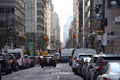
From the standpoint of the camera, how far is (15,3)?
100 meters

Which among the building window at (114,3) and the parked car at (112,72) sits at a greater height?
the building window at (114,3)

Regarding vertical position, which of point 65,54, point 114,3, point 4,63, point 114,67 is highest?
point 114,3

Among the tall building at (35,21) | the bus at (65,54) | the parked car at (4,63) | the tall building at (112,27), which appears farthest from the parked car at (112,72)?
the tall building at (35,21)

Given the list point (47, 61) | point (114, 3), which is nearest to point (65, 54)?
point (47, 61)

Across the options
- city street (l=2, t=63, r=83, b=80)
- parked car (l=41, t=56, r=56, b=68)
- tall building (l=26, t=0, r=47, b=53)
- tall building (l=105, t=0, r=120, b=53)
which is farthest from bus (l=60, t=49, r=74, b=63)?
tall building (l=26, t=0, r=47, b=53)

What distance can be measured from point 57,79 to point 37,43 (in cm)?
12618

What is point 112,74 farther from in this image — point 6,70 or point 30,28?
point 30,28

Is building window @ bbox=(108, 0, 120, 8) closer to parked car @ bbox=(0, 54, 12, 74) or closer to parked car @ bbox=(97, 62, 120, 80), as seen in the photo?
parked car @ bbox=(0, 54, 12, 74)

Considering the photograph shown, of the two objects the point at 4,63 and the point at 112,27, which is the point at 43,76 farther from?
the point at 112,27

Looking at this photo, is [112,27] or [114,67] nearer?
[114,67]

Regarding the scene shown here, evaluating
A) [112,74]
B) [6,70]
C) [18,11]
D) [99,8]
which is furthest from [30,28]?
[112,74]

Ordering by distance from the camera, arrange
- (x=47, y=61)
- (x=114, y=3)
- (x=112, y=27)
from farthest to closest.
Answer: (x=112, y=27) < (x=47, y=61) < (x=114, y=3)

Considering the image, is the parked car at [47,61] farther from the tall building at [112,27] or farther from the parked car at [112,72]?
the parked car at [112,72]

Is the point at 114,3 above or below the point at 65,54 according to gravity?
above
